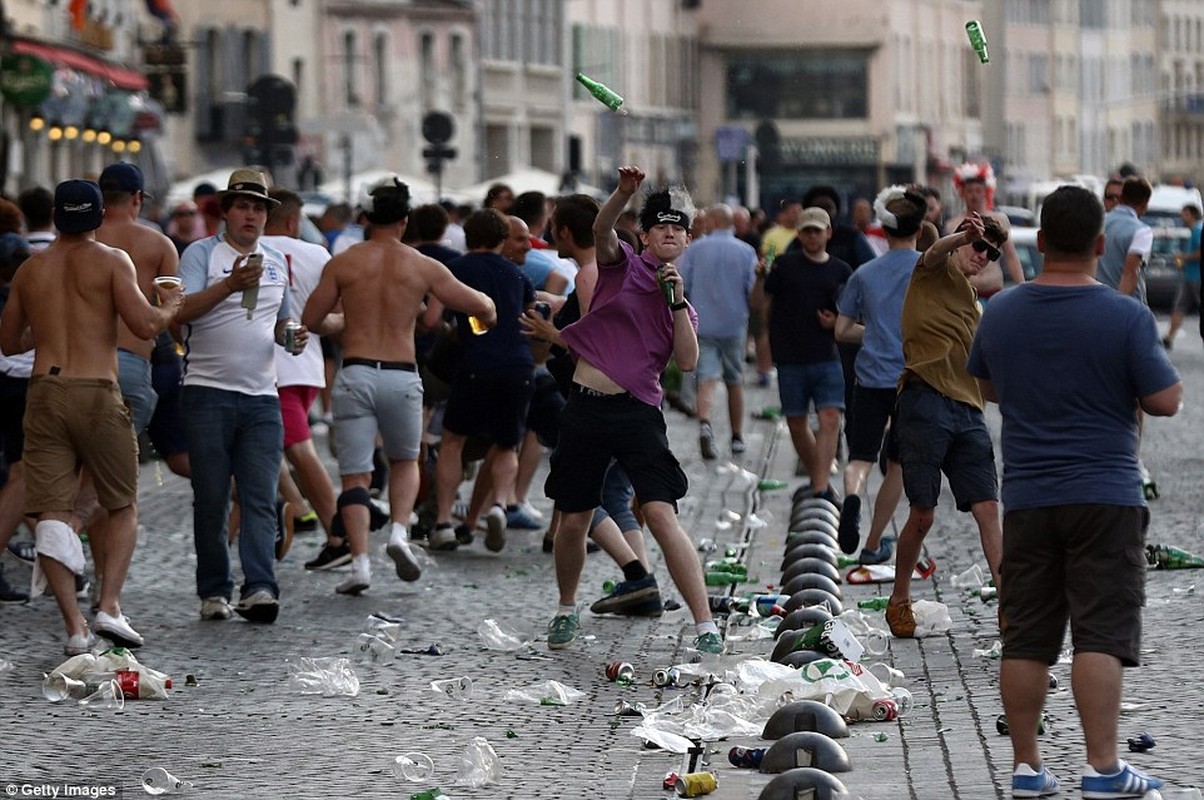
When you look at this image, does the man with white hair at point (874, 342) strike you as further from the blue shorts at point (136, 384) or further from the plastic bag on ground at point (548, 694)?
the plastic bag on ground at point (548, 694)

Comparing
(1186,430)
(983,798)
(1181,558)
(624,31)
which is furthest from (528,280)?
(624,31)

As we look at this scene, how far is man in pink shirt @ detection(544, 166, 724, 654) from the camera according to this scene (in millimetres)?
11141

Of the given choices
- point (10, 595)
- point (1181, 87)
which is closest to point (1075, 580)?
point (10, 595)

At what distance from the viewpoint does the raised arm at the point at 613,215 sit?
1057cm

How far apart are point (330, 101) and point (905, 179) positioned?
3355 centimetres

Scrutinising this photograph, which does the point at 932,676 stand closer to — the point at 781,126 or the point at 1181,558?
the point at 1181,558

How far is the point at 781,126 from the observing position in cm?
9300

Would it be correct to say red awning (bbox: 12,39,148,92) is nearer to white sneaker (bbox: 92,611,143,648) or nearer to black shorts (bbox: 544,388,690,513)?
white sneaker (bbox: 92,611,143,648)

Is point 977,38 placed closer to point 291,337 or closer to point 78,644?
point 291,337

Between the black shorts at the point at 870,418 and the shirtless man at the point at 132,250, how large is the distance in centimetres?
336

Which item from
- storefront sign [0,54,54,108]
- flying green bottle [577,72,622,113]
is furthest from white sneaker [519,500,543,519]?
storefront sign [0,54,54,108]

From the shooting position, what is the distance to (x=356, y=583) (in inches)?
522

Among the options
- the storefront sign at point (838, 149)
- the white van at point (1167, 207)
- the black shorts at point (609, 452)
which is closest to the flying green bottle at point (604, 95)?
the black shorts at point (609, 452)

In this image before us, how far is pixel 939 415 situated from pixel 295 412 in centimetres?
375
